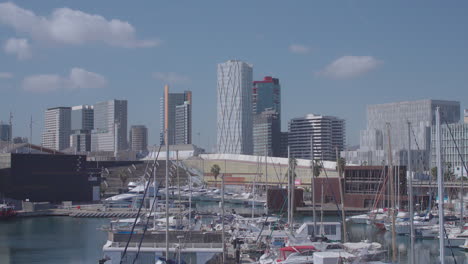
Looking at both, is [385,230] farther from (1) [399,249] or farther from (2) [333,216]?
(2) [333,216]

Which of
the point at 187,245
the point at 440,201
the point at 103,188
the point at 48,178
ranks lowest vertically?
the point at 103,188

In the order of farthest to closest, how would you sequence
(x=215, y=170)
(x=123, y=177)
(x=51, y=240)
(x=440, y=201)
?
(x=215, y=170), (x=123, y=177), (x=51, y=240), (x=440, y=201)

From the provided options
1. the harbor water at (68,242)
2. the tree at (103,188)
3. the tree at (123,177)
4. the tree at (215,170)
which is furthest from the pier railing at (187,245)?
the tree at (215,170)

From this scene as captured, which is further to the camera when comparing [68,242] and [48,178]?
[48,178]

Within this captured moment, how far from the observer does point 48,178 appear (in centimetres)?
9581

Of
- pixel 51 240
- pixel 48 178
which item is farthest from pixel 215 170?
pixel 51 240

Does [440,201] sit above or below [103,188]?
above

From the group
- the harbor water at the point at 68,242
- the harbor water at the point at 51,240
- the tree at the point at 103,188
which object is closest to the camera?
the harbor water at the point at 68,242

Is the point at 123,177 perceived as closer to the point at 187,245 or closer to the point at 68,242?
the point at 68,242

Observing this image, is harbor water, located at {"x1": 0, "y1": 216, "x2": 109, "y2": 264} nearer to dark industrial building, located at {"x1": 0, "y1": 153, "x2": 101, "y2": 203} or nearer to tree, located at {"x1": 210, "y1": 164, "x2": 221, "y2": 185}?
dark industrial building, located at {"x1": 0, "y1": 153, "x2": 101, "y2": 203}

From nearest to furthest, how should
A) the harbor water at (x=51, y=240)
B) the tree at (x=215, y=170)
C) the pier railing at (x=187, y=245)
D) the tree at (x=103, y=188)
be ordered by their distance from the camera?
the pier railing at (x=187, y=245)
the harbor water at (x=51, y=240)
the tree at (x=103, y=188)
the tree at (x=215, y=170)

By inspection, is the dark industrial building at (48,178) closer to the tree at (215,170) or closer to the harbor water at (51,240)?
the harbor water at (51,240)

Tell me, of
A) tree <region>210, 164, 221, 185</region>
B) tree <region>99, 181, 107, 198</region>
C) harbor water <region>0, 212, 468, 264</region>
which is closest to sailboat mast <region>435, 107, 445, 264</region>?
harbor water <region>0, 212, 468, 264</region>

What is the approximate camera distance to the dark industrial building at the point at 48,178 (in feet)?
300
